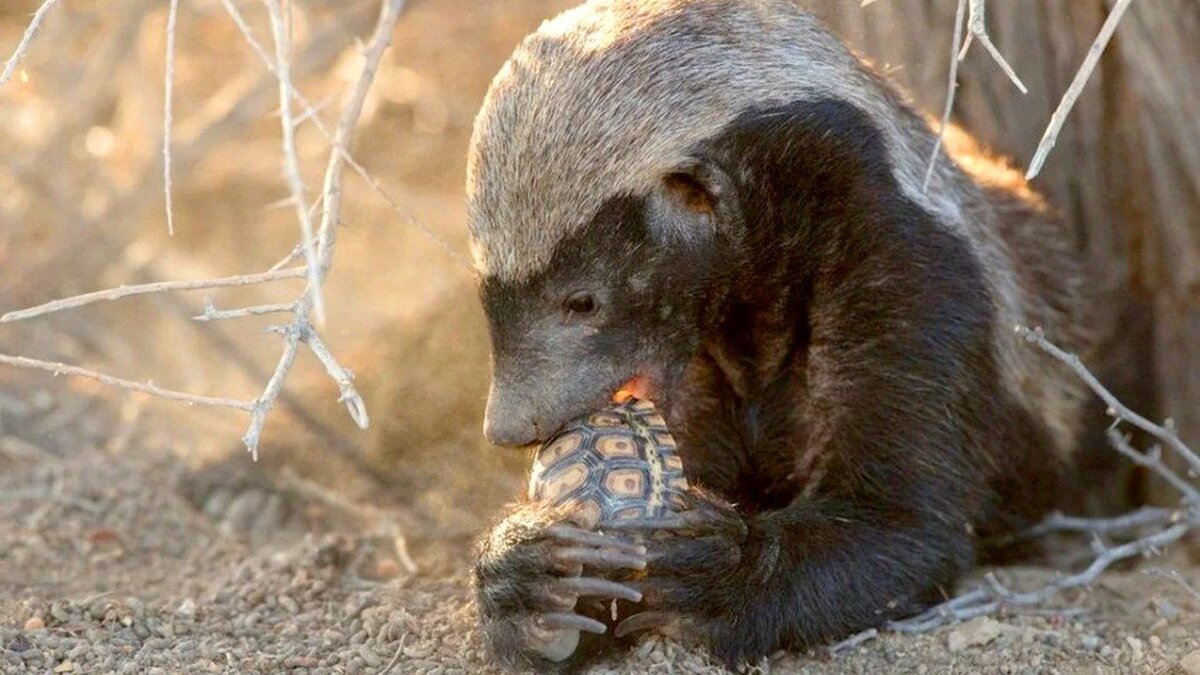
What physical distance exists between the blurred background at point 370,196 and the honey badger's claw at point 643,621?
5.38ft

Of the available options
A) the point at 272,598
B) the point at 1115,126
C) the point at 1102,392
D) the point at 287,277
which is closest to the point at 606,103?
the point at 287,277

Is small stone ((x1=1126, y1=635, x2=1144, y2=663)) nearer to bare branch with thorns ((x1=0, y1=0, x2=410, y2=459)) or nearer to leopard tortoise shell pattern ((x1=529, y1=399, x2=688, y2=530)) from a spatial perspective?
leopard tortoise shell pattern ((x1=529, y1=399, x2=688, y2=530))

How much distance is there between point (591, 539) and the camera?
3436 mm

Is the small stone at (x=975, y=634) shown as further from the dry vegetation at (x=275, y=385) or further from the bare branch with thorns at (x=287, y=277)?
the bare branch with thorns at (x=287, y=277)

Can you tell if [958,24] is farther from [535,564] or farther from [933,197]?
[535,564]

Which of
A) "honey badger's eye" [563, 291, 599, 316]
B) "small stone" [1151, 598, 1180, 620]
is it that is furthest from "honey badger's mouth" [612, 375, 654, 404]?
"small stone" [1151, 598, 1180, 620]

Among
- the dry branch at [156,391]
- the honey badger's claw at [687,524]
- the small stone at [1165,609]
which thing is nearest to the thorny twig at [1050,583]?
the small stone at [1165,609]

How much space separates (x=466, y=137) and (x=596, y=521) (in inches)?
192

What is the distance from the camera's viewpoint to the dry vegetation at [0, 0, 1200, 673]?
12.2 feet

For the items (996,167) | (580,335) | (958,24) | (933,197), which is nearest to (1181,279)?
(996,167)

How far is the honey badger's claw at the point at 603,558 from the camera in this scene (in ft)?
11.3

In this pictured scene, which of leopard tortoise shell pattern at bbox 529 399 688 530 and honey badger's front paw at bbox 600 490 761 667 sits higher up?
leopard tortoise shell pattern at bbox 529 399 688 530

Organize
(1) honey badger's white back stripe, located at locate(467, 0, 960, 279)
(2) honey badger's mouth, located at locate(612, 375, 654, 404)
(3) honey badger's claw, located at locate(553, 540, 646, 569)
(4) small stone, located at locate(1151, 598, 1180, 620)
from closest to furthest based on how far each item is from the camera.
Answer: (3) honey badger's claw, located at locate(553, 540, 646, 569)
(1) honey badger's white back stripe, located at locate(467, 0, 960, 279)
(2) honey badger's mouth, located at locate(612, 375, 654, 404)
(4) small stone, located at locate(1151, 598, 1180, 620)

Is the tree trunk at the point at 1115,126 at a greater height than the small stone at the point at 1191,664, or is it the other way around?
the tree trunk at the point at 1115,126
